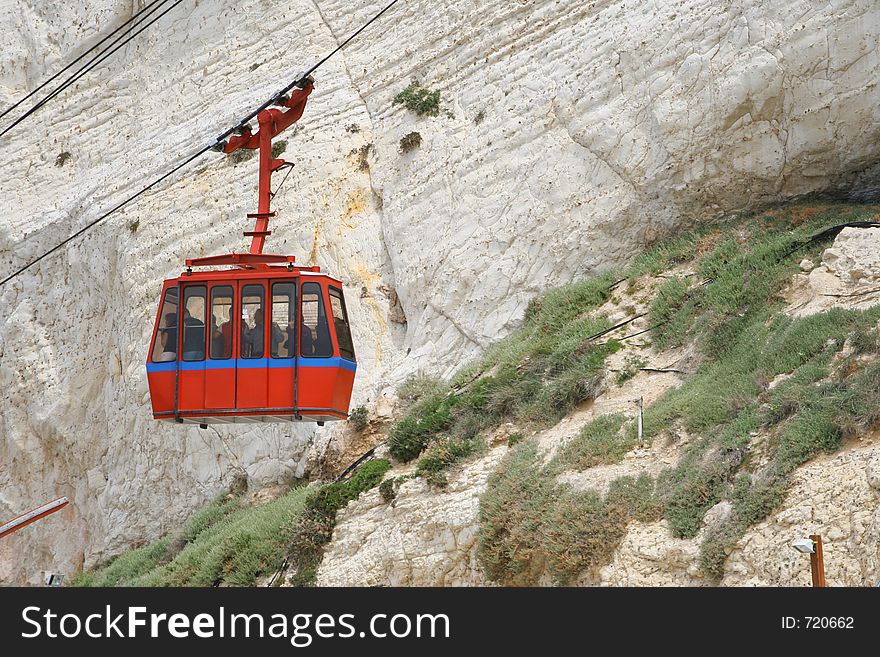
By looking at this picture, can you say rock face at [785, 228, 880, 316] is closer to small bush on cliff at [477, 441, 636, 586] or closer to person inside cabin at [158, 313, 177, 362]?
small bush on cliff at [477, 441, 636, 586]

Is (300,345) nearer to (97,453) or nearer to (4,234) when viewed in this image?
(97,453)

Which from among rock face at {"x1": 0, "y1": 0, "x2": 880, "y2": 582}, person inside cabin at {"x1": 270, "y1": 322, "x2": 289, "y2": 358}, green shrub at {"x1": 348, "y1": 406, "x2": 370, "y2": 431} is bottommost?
person inside cabin at {"x1": 270, "y1": 322, "x2": 289, "y2": 358}

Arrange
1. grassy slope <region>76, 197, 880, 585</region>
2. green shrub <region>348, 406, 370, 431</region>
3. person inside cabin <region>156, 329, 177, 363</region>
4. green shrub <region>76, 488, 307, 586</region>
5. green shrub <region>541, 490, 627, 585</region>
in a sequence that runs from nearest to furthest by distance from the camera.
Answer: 1. grassy slope <region>76, 197, 880, 585</region>
2. green shrub <region>541, 490, 627, 585</region>
3. person inside cabin <region>156, 329, 177, 363</region>
4. green shrub <region>76, 488, 307, 586</region>
5. green shrub <region>348, 406, 370, 431</region>

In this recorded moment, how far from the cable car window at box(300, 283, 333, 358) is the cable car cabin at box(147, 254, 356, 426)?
0.01 metres

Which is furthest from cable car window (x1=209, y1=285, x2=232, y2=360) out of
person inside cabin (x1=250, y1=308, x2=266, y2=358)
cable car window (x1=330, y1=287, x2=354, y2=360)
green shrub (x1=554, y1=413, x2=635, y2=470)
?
green shrub (x1=554, y1=413, x2=635, y2=470)

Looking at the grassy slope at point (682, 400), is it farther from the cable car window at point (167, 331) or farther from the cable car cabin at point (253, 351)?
the cable car window at point (167, 331)

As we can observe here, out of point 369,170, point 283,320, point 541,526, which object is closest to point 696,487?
point 541,526

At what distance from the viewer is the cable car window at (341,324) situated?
14811 millimetres

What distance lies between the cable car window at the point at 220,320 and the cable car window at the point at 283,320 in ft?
1.87

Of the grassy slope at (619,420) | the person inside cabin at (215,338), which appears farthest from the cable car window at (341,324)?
the grassy slope at (619,420)

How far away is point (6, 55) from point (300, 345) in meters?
21.5

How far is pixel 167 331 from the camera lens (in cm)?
1503

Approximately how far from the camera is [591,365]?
17.2 m

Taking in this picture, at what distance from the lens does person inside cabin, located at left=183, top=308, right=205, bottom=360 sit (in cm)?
1482
